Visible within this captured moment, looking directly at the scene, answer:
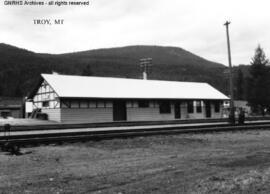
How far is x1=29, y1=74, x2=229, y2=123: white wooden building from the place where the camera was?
34.8 metres

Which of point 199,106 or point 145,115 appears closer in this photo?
point 145,115

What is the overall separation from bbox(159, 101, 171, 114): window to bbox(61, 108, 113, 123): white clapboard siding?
6791 millimetres

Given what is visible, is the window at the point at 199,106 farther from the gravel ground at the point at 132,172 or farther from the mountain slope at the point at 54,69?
the mountain slope at the point at 54,69

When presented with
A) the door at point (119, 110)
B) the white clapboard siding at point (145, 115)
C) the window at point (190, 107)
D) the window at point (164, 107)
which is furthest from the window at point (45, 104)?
the window at point (190, 107)

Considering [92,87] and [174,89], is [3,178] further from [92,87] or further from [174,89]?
[174,89]

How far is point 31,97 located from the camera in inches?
1674

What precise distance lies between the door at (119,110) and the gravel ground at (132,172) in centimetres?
2565

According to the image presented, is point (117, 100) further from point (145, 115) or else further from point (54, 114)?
point (54, 114)

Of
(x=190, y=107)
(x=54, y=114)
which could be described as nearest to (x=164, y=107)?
(x=190, y=107)

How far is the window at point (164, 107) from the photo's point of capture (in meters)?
41.0

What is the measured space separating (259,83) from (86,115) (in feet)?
93.4

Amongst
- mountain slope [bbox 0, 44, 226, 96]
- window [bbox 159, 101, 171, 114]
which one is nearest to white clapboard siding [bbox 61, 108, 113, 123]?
window [bbox 159, 101, 171, 114]

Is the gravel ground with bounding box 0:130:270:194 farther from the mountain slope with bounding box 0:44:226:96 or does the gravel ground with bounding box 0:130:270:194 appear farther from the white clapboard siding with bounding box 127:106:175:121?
the mountain slope with bounding box 0:44:226:96

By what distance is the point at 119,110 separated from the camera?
3806 cm
